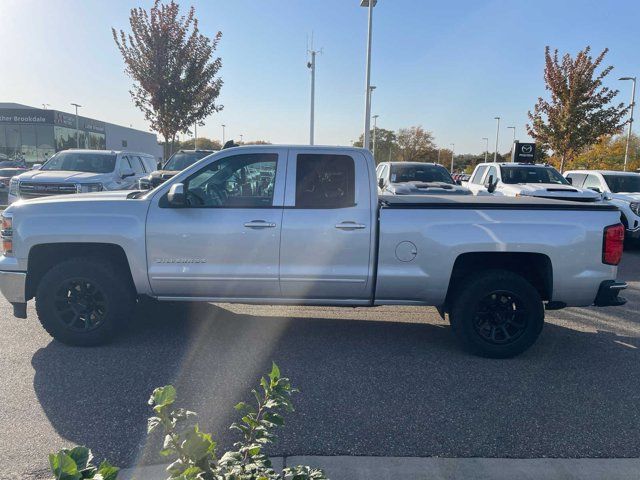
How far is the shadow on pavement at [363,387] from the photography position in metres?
3.26

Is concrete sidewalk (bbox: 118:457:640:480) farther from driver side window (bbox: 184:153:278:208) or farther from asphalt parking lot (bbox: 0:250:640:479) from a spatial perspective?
driver side window (bbox: 184:153:278:208)

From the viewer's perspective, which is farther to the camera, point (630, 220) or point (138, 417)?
point (630, 220)

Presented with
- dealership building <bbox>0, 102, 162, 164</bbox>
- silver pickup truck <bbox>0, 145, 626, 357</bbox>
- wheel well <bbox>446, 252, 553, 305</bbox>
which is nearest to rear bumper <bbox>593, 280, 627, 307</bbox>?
silver pickup truck <bbox>0, 145, 626, 357</bbox>

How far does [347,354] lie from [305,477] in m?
3.03

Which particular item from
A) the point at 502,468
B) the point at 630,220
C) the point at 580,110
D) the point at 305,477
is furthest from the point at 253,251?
the point at 580,110

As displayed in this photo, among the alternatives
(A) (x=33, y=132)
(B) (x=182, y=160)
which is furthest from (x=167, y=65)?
(A) (x=33, y=132)

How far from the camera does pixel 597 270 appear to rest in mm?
4539

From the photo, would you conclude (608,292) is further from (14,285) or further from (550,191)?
(550,191)

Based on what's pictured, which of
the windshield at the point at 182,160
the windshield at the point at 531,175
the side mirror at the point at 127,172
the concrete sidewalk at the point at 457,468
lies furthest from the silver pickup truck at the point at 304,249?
the windshield at the point at 182,160

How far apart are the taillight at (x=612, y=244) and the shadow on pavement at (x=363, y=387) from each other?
3.28 ft

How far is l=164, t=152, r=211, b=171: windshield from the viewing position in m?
14.5

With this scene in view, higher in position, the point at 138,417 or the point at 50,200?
the point at 50,200

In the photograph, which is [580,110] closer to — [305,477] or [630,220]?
[630,220]

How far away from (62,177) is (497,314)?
9.80 meters
